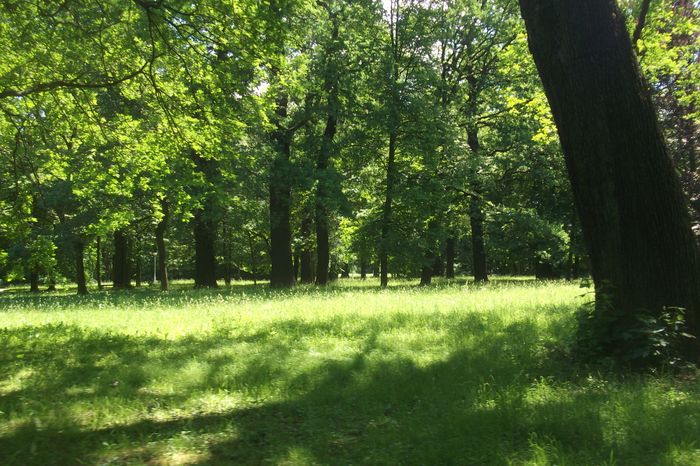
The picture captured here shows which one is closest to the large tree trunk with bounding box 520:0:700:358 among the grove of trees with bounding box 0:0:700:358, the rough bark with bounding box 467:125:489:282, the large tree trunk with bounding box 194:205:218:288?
the grove of trees with bounding box 0:0:700:358

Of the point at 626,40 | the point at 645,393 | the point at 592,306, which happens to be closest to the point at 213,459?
the point at 645,393

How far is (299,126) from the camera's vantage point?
23188 millimetres

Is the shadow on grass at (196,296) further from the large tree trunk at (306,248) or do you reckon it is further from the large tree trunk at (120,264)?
the large tree trunk at (120,264)

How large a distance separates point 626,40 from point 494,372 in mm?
4238

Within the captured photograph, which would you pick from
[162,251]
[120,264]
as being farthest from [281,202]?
[120,264]

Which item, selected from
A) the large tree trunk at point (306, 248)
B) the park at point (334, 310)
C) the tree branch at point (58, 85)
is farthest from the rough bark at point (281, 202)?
the tree branch at point (58, 85)

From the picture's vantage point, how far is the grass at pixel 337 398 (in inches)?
165

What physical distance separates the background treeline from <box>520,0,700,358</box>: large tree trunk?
5373mm

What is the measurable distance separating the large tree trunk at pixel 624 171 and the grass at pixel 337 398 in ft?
3.24

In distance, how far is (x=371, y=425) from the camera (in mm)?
4895

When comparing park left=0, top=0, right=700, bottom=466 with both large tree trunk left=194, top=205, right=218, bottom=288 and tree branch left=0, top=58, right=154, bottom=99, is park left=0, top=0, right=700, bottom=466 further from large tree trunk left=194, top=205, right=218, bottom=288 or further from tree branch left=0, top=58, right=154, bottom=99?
large tree trunk left=194, top=205, right=218, bottom=288

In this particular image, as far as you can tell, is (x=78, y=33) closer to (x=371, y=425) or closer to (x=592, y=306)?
(x=371, y=425)

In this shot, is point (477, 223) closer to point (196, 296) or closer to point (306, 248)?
point (306, 248)

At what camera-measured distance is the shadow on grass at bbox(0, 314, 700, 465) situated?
4.16 metres
